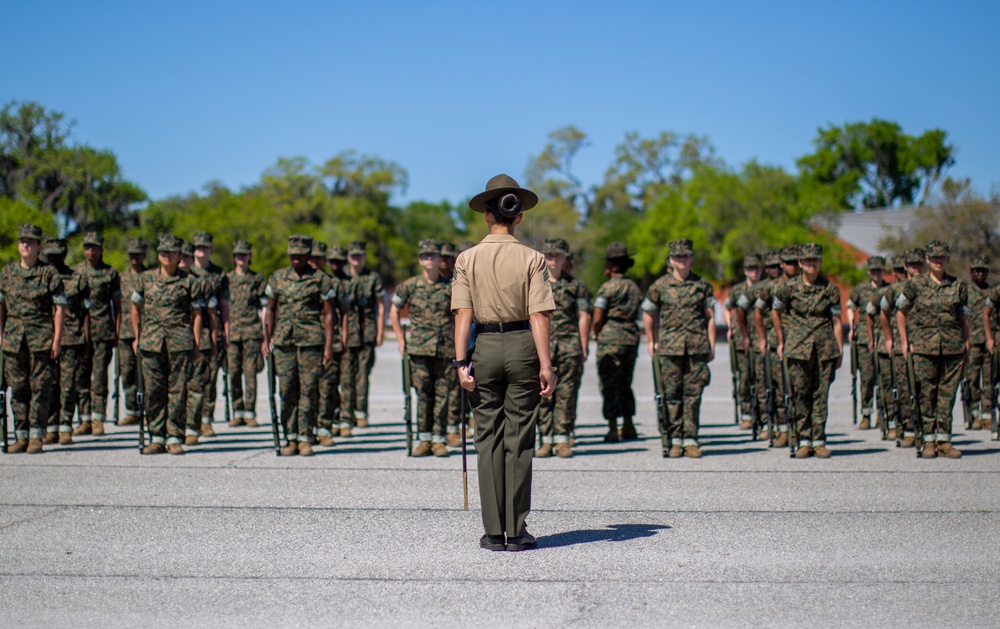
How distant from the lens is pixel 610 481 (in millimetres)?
9570

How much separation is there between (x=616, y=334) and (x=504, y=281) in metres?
5.75

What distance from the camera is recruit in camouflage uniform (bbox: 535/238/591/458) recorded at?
11.4m

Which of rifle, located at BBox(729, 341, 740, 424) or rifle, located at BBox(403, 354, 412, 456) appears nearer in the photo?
rifle, located at BBox(403, 354, 412, 456)

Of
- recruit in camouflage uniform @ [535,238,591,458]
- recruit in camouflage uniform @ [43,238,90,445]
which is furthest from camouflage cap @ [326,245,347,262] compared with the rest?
recruit in camouflage uniform @ [535,238,591,458]

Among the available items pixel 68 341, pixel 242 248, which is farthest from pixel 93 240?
pixel 242 248

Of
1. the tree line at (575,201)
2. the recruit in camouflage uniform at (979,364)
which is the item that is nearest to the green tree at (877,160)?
the tree line at (575,201)

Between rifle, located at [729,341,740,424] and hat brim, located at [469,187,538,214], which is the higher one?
hat brim, located at [469,187,538,214]

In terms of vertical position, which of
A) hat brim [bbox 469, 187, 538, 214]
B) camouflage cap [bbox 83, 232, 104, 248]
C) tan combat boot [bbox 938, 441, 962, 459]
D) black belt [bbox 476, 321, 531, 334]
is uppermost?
camouflage cap [bbox 83, 232, 104, 248]

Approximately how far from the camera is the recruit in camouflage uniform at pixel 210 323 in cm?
1154

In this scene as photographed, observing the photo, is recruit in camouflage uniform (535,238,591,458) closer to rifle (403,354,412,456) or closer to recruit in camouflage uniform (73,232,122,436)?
rifle (403,354,412,456)

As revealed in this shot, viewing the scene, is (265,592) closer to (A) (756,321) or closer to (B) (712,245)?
(A) (756,321)

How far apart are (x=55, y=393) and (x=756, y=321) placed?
305 inches

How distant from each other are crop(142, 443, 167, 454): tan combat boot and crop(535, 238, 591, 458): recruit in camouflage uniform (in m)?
3.99

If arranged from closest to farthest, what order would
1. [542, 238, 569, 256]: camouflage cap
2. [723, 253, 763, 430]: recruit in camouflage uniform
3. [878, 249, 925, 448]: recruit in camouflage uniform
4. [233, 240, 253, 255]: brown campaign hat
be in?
[542, 238, 569, 256]: camouflage cap, [878, 249, 925, 448]: recruit in camouflage uniform, [723, 253, 763, 430]: recruit in camouflage uniform, [233, 240, 253, 255]: brown campaign hat
